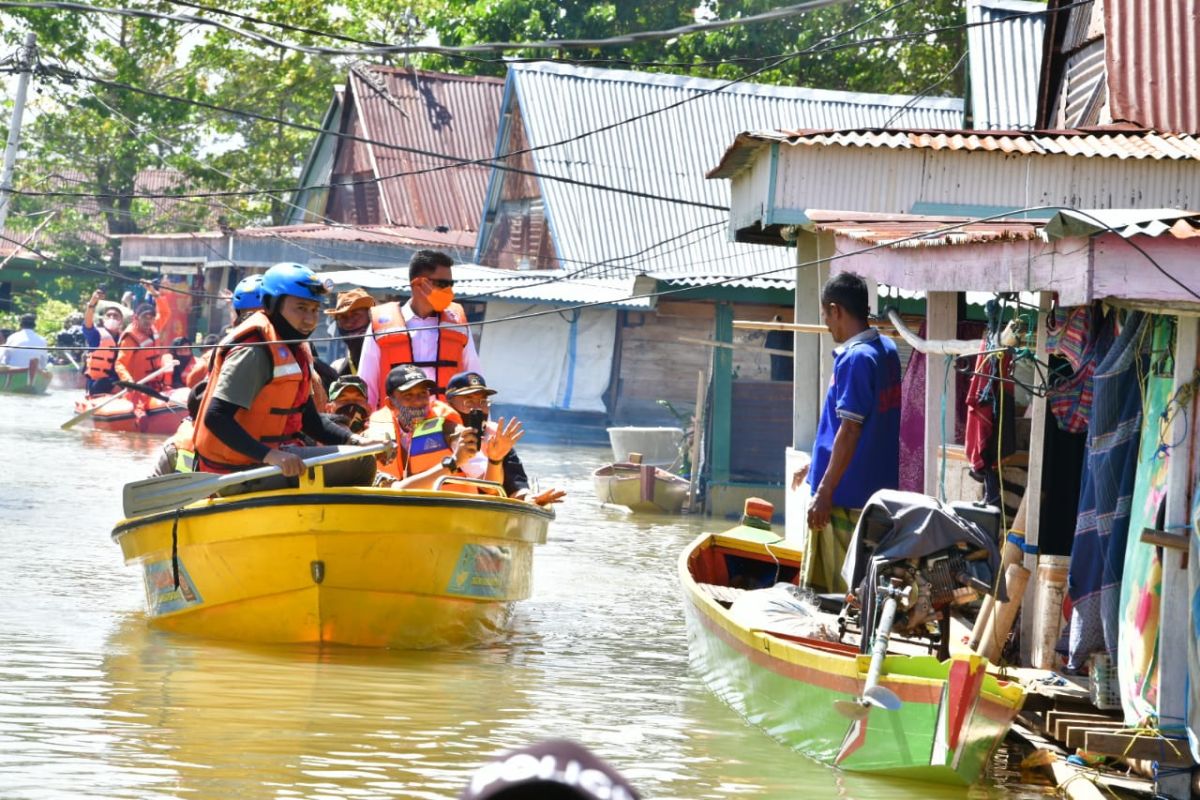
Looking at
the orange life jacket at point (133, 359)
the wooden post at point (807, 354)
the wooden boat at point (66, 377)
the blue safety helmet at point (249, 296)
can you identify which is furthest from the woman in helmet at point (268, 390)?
the wooden boat at point (66, 377)

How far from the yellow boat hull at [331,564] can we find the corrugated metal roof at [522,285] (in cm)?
1322

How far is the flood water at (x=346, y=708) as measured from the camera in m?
7.14

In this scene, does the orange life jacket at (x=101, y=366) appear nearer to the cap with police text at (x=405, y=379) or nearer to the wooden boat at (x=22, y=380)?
the wooden boat at (x=22, y=380)

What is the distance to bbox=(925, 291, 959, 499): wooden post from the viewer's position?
9.48m

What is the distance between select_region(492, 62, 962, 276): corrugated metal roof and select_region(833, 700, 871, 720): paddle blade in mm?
18634

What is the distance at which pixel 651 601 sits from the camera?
1320 cm

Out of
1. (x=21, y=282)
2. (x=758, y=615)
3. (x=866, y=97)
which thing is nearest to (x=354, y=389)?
(x=758, y=615)

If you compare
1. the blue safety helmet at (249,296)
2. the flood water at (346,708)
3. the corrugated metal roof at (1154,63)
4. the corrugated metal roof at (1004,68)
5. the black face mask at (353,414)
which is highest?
the corrugated metal roof at (1004,68)

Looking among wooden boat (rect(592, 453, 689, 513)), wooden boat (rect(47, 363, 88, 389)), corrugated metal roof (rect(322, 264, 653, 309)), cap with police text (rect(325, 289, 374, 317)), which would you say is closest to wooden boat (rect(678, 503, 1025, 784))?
cap with police text (rect(325, 289, 374, 317))

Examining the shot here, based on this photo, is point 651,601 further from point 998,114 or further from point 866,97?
point 866,97

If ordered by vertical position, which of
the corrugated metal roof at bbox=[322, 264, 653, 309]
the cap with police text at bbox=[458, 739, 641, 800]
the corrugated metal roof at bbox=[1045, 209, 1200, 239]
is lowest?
the cap with police text at bbox=[458, 739, 641, 800]

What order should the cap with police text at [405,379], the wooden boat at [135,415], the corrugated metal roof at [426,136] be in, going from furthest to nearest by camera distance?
the corrugated metal roof at [426,136] < the wooden boat at [135,415] < the cap with police text at [405,379]

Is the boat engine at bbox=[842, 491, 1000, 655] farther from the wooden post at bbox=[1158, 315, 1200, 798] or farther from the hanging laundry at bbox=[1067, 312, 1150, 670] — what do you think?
the wooden post at bbox=[1158, 315, 1200, 798]

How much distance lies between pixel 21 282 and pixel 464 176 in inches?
669
